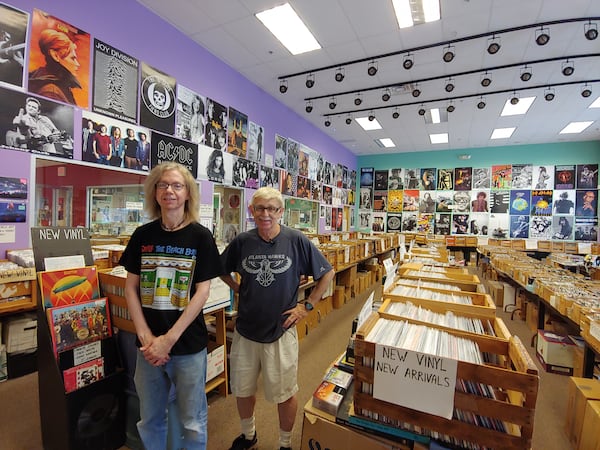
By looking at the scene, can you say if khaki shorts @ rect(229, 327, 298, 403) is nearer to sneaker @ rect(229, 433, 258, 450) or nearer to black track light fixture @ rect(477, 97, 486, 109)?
sneaker @ rect(229, 433, 258, 450)

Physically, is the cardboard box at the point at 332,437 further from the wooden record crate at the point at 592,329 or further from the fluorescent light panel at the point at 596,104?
the fluorescent light panel at the point at 596,104

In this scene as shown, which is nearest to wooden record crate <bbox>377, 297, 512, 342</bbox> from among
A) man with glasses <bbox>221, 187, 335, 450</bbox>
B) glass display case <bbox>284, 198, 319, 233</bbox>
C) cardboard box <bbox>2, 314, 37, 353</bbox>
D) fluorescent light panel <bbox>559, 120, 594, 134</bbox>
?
man with glasses <bbox>221, 187, 335, 450</bbox>

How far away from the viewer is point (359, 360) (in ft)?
3.75

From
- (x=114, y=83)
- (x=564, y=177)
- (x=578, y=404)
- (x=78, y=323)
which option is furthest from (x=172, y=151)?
(x=564, y=177)

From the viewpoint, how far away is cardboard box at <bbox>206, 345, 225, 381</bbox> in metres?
2.24

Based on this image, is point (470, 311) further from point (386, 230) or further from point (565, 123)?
point (386, 230)

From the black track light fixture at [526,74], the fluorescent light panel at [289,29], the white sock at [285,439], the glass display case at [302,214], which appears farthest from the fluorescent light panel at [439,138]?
the white sock at [285,439]

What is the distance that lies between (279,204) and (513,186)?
1066 centimetres

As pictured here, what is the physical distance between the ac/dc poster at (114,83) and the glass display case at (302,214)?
13.7 ft

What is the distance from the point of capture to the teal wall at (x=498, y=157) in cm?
911

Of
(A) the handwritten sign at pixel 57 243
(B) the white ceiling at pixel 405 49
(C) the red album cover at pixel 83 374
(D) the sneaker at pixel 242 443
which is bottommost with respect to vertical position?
(D) the sneaker at pixel 242 443

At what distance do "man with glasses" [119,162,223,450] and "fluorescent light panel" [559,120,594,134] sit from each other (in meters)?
9.92

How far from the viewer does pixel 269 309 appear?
1.66m

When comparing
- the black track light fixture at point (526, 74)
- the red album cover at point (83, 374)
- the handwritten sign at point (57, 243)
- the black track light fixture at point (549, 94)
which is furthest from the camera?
the black track light fixture at point (549, 94)
